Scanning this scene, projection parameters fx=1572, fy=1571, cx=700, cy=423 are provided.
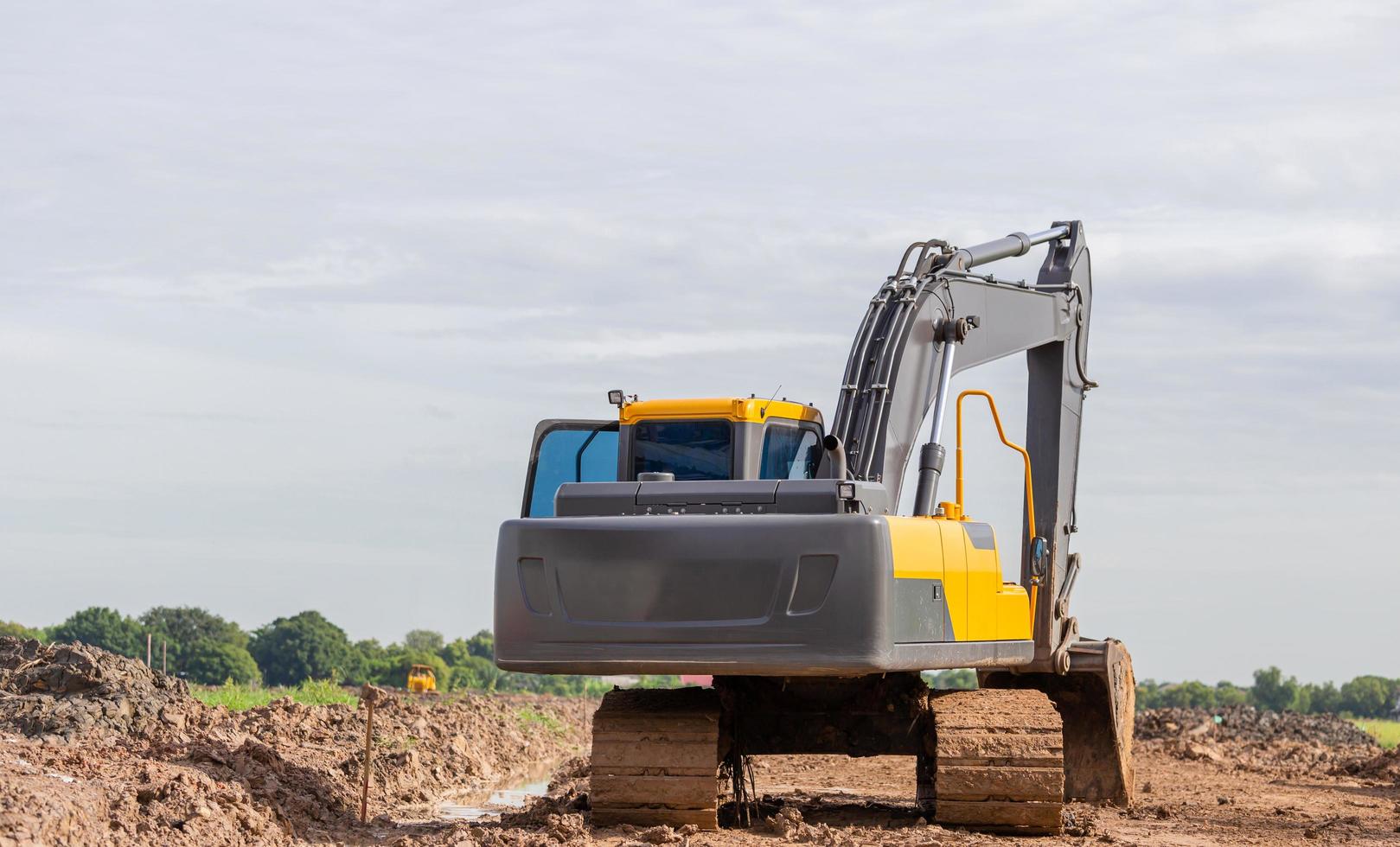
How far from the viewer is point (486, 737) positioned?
22.6 metres

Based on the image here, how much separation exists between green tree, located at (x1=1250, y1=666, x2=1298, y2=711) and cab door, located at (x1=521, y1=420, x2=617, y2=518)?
148ft

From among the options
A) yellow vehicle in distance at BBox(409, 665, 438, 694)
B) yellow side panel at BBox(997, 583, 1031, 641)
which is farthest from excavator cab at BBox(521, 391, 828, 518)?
yellow vehicle in distance at BBox(409, 665, 438, 694)

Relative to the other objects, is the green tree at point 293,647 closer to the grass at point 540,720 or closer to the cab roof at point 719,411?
the grass at point 540,720

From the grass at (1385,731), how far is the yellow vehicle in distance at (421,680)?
19832 millimetres

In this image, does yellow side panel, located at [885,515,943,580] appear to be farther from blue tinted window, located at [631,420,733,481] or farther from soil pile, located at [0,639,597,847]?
soil pile, located at [0,639,597,847]

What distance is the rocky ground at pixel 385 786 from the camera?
1016cm

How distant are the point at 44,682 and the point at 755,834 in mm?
6972

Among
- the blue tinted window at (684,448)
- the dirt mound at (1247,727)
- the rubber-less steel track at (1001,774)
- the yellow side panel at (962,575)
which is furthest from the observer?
the dirt mound at (1247,727)

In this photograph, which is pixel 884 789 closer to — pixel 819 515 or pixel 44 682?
pixel 819 515

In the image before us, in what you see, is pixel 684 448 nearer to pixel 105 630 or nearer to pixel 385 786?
pixel 385 786

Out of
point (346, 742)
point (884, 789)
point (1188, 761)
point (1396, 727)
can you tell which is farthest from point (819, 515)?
point (1396, 727)

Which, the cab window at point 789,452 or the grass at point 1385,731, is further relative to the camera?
the grass at point 1385,731

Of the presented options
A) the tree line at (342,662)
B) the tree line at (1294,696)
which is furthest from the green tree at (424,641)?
the tree line at (1294,696)

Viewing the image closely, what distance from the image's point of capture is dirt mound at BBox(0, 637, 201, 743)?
13.1 metres
